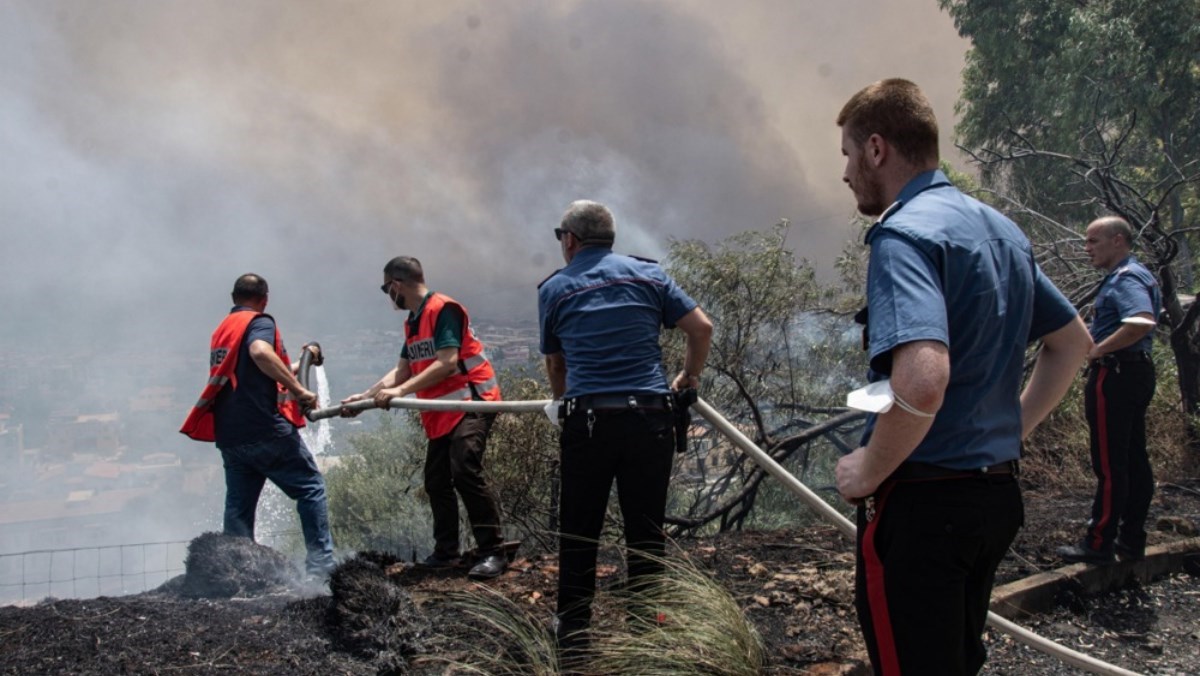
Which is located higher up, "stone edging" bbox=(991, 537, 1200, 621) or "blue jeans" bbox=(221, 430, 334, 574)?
"blue jeans" bbox=(221, 430, 334, 574)

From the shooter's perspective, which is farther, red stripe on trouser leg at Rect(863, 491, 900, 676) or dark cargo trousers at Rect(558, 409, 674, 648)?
dark cargo trousers at Rect(558, 409, 674, 648)

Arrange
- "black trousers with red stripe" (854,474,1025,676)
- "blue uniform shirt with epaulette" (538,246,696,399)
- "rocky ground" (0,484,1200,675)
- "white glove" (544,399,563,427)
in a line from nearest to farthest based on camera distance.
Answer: "black trousers with red stripe" (854,474,1025,676) < "rocky ground" (0,484,1200,675) < "blue uniform shirt with epaulette" (538,246,696,399) < "white glove" (544,399,563,427)

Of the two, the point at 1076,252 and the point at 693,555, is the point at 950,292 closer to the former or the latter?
the point at 693,555

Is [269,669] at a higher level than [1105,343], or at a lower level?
lower

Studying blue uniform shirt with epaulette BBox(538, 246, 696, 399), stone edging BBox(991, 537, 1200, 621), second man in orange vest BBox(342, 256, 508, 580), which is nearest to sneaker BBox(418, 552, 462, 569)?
second man in orange vest BBox(342, 256, 508, 580)

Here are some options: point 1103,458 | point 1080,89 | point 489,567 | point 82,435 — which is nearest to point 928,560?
point 489,567

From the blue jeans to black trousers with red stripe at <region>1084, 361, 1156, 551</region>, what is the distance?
4.04m

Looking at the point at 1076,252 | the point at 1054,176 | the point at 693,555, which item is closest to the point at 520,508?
the point at 693,555

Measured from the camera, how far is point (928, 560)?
1802mm

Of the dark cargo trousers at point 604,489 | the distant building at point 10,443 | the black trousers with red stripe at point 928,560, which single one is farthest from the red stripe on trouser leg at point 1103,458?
the distant building at point 10,443

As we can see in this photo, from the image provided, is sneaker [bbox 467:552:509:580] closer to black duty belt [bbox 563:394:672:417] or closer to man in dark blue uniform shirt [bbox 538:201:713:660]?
man in dark blue uniform shirt [bbox 538:201:713:660]

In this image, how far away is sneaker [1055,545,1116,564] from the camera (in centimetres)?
442

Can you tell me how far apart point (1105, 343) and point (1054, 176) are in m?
17.5

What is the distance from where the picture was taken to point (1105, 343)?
452cm
